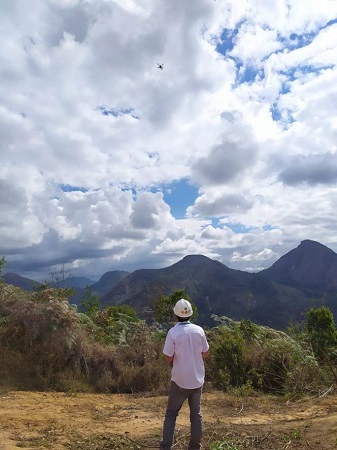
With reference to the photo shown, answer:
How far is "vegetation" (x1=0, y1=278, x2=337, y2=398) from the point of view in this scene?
10406mm

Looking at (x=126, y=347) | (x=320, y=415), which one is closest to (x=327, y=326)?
(x=126, y=347)

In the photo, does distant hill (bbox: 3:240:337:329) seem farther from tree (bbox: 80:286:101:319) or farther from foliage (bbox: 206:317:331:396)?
foliage (bbox: 206:317:331:396)

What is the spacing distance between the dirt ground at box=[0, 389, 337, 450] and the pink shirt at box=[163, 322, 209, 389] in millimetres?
1091

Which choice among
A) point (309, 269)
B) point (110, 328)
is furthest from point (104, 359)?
point (309, 269)

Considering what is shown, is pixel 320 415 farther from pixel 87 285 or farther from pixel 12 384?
pixel 87 285

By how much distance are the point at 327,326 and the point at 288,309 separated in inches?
3970

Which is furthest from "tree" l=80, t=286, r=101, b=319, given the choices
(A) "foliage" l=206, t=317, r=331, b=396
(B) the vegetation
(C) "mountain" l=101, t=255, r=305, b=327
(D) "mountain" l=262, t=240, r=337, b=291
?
(D) "mountain" l=262, t=240, r=337, b=291

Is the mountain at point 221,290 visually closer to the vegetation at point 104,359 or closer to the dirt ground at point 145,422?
the vegetation at point 104,359

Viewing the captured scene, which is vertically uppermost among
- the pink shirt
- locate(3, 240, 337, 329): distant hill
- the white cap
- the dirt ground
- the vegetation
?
locate(3, 240, 337, 329): distant hill

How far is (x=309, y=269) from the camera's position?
7303 inches

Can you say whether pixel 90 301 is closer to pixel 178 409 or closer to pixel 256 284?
pixel 178 409

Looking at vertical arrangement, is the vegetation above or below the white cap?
below

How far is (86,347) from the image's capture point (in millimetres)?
11117

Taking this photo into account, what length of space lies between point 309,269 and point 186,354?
190685mm
